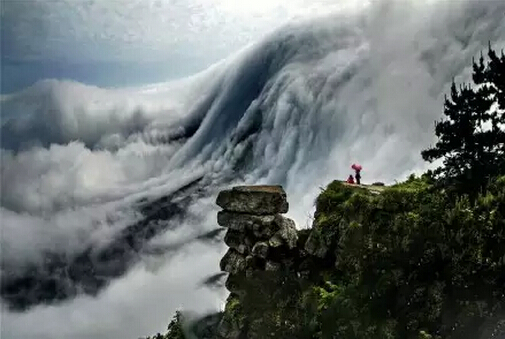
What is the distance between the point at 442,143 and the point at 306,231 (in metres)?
9.95

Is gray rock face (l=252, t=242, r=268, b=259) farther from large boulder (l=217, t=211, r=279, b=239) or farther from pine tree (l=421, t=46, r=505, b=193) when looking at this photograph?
pine tree (l=421, t=46, r=505, b=193)

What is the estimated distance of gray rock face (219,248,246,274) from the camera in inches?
1394

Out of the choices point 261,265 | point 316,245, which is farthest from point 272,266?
point 316,245

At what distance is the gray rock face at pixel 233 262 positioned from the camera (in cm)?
3541

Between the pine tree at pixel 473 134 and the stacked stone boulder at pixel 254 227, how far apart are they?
952 centimetres

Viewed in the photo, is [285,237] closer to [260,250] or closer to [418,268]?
[260,250]

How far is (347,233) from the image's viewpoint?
30.6m

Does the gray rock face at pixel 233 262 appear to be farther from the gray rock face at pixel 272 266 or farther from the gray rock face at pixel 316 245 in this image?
the gray rock face at pixel 316 245

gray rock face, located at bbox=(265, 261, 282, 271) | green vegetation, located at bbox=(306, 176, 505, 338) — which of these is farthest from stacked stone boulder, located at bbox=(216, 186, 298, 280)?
green vegetation, located at bbox=(306, 176, 505, 338)

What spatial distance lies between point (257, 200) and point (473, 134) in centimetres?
1331

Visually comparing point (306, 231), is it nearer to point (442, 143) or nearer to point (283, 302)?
point (283, 302)

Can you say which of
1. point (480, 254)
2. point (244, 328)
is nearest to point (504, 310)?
point (480, 254)

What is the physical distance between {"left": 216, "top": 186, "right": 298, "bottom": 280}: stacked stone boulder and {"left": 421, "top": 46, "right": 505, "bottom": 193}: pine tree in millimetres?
9519

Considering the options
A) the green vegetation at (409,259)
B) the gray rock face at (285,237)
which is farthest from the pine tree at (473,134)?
the gray rock face at (285,237)
